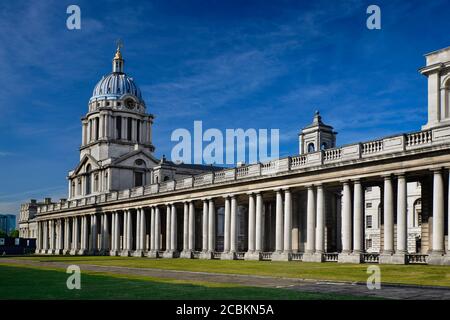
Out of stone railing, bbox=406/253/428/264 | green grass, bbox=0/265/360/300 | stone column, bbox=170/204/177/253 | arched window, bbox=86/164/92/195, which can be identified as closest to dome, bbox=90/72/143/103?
arched window, bbox=86/164/92/195

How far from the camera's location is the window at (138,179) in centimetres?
11269

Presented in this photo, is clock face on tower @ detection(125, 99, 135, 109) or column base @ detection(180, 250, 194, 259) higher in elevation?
clock face on tower @ detection(125, 99, 135, 109)

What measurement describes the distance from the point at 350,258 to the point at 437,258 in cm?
836

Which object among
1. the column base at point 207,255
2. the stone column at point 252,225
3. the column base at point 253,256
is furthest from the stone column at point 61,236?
the column base at point 253,256

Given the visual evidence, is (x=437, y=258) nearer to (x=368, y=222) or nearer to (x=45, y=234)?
(x=368, y=222)

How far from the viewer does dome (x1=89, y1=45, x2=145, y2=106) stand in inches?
4803

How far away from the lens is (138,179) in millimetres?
113375

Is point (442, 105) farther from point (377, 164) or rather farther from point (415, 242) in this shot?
point (415, 242)

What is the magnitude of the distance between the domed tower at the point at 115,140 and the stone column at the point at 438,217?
74.3 meters

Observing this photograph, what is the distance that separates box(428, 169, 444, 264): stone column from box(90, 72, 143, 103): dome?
8625 centimetres

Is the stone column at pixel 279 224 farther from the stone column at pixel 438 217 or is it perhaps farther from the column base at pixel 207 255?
the stone column at pixel 438 217

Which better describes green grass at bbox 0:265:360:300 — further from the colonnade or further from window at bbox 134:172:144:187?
window at bbox 134:172:144:187
